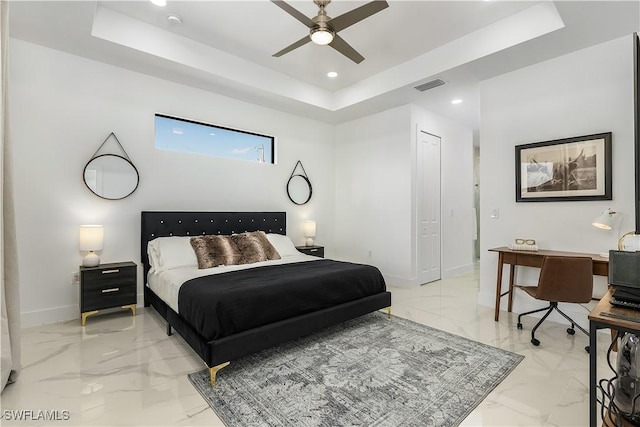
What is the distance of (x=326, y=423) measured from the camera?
1.79 m

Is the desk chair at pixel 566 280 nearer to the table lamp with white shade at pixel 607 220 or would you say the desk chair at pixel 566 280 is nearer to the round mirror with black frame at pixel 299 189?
the table lamp with white shade at pixel 607 220

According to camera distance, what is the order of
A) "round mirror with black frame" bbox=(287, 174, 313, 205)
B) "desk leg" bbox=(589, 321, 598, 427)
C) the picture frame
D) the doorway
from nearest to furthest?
"desk leg" bbox=(589, 321, 598, 427), the picture frame, the doorway, "round mirror with black frame" bbox=(287, 174, 313, 205)

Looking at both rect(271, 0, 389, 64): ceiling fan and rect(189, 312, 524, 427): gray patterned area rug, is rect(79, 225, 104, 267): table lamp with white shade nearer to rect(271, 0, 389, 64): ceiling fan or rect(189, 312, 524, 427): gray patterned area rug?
rect(189, 312, 524, 427): gray patterned area rug

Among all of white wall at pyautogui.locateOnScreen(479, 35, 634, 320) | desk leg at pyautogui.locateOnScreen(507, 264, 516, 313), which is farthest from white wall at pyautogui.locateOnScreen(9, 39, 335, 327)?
desk leg at pyautogui.locateOnScreen(507, 264, 516, 313)

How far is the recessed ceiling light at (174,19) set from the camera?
10.4 ft

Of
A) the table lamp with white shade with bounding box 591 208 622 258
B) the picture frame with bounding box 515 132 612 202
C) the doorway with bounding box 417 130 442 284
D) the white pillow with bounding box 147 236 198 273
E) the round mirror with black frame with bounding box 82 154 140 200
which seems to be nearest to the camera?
the table lamp with white shade with bounding box 591 208 622 258

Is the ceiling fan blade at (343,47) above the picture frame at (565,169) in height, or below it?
above

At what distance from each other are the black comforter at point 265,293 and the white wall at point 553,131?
5.93 feet

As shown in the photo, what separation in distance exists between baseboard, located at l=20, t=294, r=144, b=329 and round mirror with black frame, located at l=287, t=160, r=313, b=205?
3.24 meters

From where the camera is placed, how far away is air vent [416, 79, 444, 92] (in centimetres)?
403

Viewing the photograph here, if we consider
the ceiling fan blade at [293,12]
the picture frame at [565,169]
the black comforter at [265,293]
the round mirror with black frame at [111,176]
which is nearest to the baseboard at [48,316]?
the round mirror with black frame at [111,176]

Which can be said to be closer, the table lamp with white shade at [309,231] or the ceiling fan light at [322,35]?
the ceiling fan light at [322,35]

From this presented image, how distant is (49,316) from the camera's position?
3.32 m

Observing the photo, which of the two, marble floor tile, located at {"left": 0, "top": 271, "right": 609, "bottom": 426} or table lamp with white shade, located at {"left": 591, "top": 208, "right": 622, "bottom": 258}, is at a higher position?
table lamp with white shade, located at {"left": 591, "top": 208, "right": 622, "bottom": 258}
